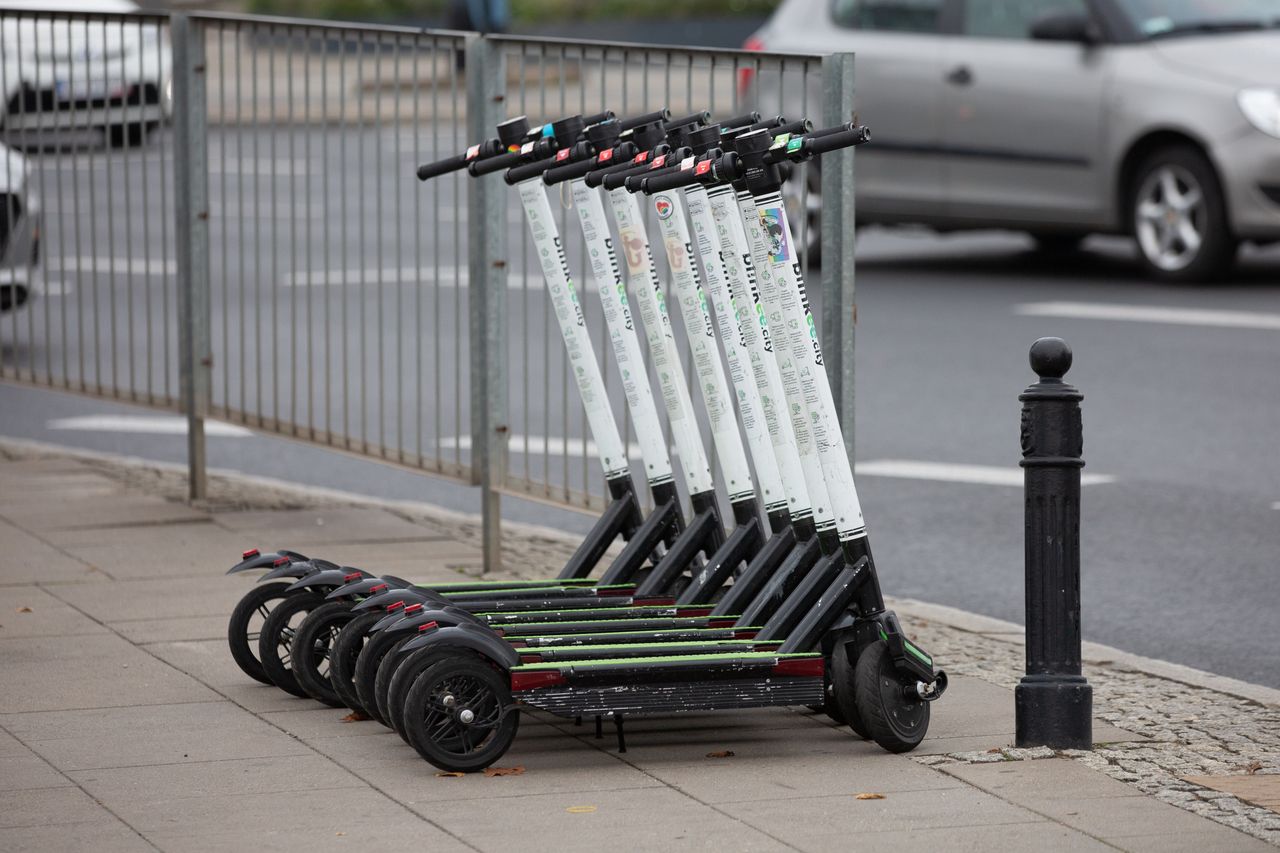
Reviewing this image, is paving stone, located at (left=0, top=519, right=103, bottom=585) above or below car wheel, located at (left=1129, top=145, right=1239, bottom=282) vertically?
below

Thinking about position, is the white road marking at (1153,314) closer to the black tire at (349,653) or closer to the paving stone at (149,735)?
the black tire at (349,653)

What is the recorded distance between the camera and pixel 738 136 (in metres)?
5.24

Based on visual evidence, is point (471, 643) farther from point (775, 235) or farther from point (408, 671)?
point (775, 235)

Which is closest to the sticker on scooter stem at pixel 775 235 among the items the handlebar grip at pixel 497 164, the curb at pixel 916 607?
the handlebar grip at pixel 497 164

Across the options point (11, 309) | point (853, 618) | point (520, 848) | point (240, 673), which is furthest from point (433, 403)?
point (520, 848)

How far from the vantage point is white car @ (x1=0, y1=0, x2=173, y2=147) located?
28.8 ft

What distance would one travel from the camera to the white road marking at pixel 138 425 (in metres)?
10.9

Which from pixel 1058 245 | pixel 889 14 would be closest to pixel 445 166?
pixel 889 14

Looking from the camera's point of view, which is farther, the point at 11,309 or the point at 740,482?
the point at 11,309

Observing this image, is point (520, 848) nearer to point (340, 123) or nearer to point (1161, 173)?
point (340, 123)

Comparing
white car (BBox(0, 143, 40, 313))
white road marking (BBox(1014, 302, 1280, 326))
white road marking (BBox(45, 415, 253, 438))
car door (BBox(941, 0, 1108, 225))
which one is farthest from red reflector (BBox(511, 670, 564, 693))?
car door (BBox(941, 0, 1108, 225))

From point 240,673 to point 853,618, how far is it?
1.71 meters

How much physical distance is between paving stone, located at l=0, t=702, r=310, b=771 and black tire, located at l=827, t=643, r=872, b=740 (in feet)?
3.91

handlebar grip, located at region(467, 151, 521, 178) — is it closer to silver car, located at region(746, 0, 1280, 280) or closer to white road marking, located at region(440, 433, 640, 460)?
white road marking, located at region(440, 433, 640, 460)
